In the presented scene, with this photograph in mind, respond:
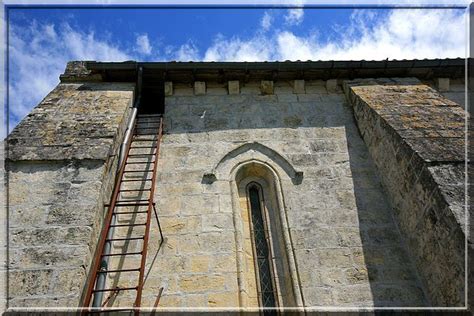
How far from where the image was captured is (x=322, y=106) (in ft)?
22.2

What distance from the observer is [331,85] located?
7.09 meters

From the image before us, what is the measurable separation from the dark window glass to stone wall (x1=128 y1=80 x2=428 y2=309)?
0.79 feet

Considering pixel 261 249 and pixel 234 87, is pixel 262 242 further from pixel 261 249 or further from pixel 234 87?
pixel 234 87

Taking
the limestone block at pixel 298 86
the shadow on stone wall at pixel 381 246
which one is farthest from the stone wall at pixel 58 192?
Result: the shadow on stone wall at pixel 381 246

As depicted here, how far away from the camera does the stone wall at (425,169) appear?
158 inches

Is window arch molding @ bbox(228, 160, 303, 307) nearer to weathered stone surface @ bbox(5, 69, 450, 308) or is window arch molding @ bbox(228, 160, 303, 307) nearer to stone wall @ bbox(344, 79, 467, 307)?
weathered stone surface @ bbox(5, 69, 450, 308)

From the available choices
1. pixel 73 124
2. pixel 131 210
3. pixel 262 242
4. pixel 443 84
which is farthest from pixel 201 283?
pixel 443 84

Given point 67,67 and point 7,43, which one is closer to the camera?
point 7,43

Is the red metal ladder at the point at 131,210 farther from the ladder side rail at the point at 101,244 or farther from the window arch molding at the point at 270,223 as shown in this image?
the window arch molding at the point at 270,223

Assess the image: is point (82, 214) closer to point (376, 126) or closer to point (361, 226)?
point (361, 226)

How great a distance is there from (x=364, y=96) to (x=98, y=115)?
154 inches

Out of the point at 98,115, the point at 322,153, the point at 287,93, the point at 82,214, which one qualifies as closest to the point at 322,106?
the point at 287,93

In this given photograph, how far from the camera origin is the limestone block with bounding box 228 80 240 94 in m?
6.94

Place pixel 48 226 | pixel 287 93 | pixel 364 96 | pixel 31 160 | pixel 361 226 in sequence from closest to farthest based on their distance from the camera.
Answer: pixel 48 226 → pixel 31 160 → pixel 361 226 → pixel 364 96 → pixel 287 93
